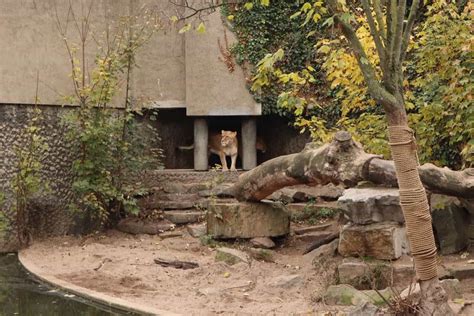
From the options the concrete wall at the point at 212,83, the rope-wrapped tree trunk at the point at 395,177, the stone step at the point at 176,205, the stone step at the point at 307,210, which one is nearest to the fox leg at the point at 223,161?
the concrete wall at the point at 212,83

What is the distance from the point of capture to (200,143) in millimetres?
13359

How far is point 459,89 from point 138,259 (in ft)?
16.1

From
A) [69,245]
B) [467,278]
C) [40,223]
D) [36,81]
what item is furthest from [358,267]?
[36,81]

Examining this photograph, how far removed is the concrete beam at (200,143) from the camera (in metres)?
13.3

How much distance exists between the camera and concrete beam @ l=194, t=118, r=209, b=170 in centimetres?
1333

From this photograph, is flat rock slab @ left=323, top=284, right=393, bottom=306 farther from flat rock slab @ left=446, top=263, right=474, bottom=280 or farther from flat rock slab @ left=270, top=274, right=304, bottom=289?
flat rock slab @ left=446, top=263, right=474, bottom=280

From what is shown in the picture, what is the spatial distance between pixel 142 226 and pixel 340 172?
4.51 meters

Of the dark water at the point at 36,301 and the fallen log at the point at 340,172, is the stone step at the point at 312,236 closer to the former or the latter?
the fallen log at the point at 340,172

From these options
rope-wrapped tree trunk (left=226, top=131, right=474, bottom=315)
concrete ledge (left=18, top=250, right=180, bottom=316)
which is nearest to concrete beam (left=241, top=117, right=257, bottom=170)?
rope-wrapped tree trunk (left=226, top=131, right=474, bottom=315)

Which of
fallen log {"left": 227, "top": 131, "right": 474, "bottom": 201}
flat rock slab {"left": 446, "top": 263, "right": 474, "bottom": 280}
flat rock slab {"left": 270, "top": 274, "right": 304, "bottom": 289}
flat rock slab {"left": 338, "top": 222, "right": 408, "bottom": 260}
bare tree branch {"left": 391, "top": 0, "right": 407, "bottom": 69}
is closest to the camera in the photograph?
bare tree branch {"left": 391, "top": 0, "right": 407, "bottom": 69}

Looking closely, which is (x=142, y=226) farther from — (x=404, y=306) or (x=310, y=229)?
(x=404, y=306)

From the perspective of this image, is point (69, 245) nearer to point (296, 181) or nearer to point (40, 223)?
point (40, 223)

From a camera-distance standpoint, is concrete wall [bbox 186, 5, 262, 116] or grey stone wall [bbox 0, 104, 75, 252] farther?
concrete wall [bbox 186, 5, 262, 116]

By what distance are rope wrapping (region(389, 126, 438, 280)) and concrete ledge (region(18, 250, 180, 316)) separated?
2.50 metres
